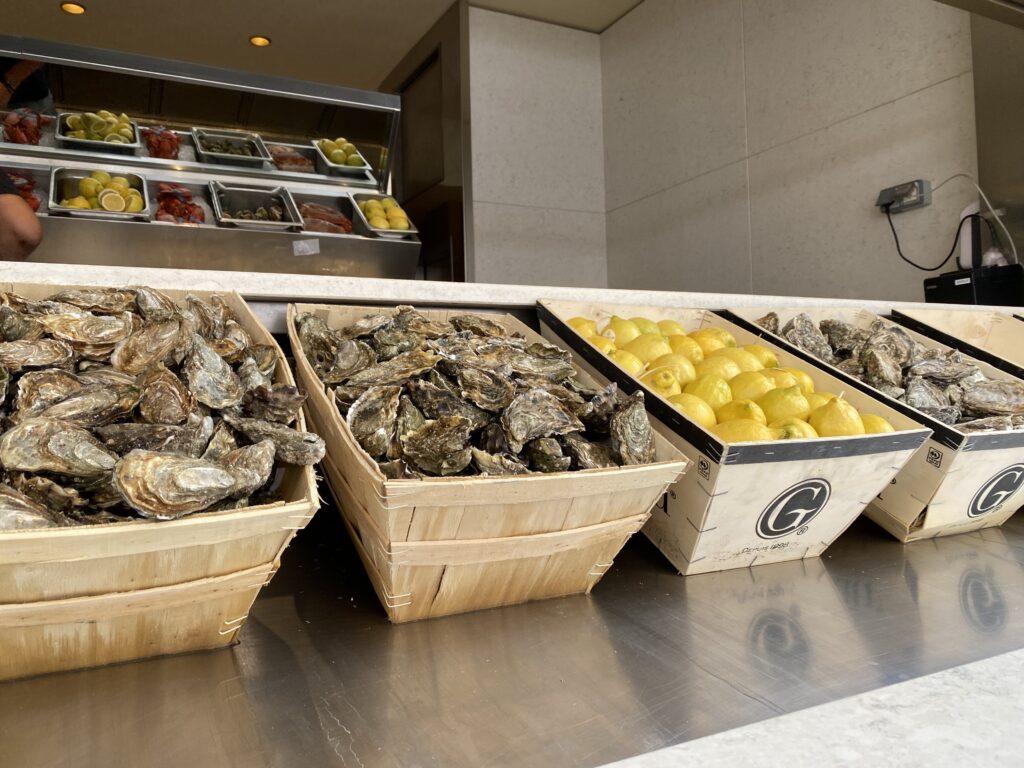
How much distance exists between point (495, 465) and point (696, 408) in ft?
1.50

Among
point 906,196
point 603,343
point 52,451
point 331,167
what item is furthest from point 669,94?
point 52,451

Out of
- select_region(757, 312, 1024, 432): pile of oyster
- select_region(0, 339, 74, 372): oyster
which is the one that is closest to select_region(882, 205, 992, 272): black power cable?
select_region(757, 312, 1024, 432): pile of oyster

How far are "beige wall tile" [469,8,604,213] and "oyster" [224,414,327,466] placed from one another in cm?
468

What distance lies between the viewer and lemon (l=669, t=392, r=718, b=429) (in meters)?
1.21

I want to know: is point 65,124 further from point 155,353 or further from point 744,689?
point 744,689

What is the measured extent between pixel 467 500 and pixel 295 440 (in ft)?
0.70

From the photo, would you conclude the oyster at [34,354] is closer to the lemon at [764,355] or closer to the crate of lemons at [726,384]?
the crate of lemons at [726,384]

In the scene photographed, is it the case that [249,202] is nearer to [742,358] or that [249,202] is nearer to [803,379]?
[742,358]

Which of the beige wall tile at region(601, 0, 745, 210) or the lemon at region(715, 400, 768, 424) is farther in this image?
the beige wall tile at region(601, 0, 745, 210)

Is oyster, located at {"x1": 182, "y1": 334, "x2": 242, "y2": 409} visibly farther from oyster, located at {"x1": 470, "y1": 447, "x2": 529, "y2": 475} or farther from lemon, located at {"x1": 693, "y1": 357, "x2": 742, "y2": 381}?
lemon, located at {"x1": 693, "y1": 357, "x2": 742, "y2": 381}

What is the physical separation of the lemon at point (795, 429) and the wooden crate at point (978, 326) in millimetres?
1020

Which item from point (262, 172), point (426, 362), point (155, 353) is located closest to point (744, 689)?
point (426, 362)

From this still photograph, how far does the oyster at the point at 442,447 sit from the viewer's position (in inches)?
35.9

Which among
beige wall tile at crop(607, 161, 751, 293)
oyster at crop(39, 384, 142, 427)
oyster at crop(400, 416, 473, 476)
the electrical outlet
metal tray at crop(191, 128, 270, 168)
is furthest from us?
beige wall tile at crop(607, 161, 751, 293)
